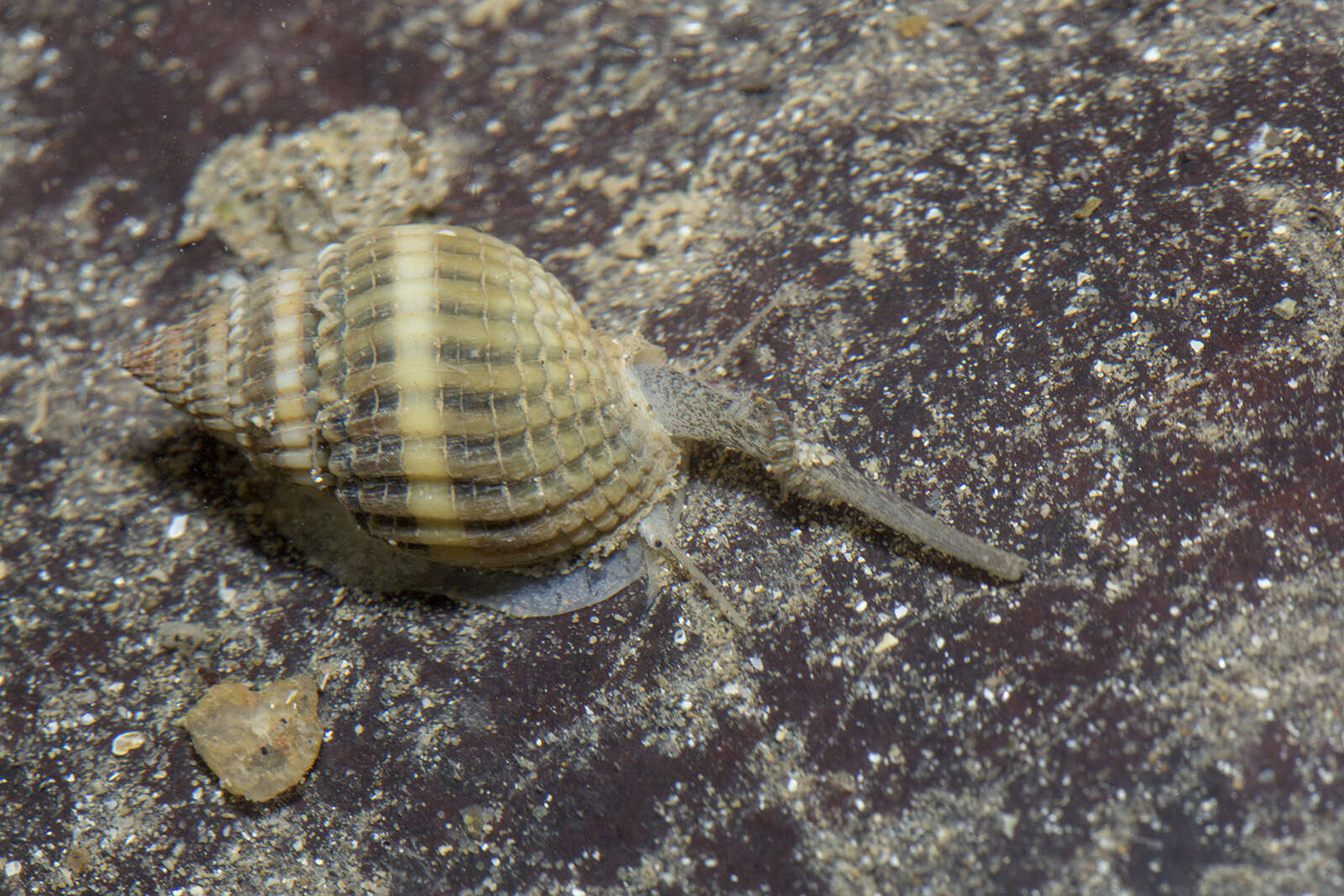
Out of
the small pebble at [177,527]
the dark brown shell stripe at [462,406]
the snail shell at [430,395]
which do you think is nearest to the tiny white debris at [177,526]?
the small pebble at [177,527]

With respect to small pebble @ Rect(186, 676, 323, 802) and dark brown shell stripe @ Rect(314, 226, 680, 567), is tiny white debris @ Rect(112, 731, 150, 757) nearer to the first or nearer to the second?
small pebble @ Rect(186, 676, 323, 802)

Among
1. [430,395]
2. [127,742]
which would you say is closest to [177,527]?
[127,742]

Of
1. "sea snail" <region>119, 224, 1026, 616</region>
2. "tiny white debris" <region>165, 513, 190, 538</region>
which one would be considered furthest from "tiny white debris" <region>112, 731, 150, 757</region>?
"sea snail" <region>119, 224, 1026, 616</region>

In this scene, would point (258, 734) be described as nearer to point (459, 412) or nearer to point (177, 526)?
point (177, 526)

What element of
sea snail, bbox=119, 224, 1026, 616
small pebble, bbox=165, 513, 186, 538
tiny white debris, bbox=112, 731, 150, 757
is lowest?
tiny white debris, bbox=112, 731, 150, 757

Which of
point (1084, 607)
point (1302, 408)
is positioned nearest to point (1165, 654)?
point (1084, 607)

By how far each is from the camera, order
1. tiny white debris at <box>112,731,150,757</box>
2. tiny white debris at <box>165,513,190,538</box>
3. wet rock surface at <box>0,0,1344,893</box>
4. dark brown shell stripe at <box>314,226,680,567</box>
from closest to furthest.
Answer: wet rock surface at <box>0,0,1344,893</box>
dark brown shell stripe at <box>314,226,680,567</box>
tiny white debris at <box>112,731,150,757</box>
tiny white debris at <box>165,513,190,538</box>

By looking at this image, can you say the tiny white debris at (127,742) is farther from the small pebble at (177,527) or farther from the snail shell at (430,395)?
the snail shell at (430,395)
